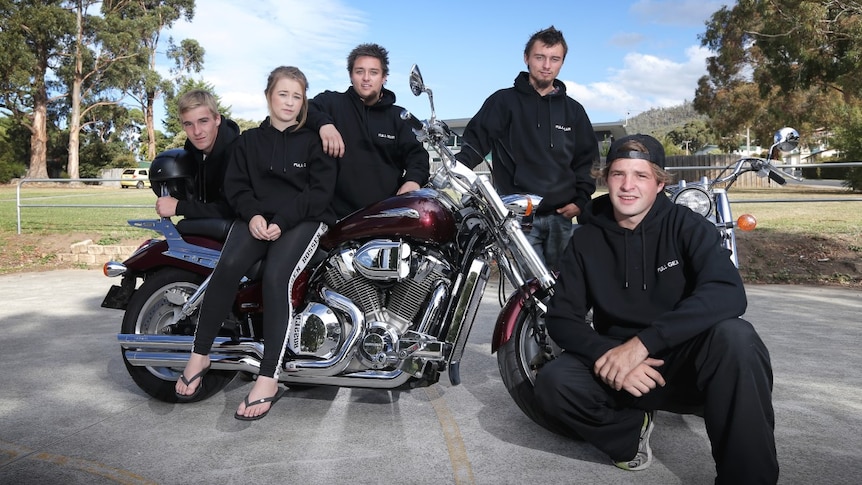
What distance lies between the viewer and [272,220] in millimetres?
3547

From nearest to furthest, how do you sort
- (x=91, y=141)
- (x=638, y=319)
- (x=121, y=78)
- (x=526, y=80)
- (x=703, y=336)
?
(x=703, y=336)
(x=638, y=319)
(x=526, y=80)
(x=121, y=78)
(x=91, y=141)

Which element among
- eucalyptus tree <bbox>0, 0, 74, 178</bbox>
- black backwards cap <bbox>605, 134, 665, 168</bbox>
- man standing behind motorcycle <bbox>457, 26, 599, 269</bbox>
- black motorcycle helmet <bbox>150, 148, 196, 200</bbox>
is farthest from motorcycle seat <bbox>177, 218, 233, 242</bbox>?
eucalyptus tree <bbox>0, 0, 74, 178</bbox>

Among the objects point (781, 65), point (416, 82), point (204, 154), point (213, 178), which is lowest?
point (213, 178)

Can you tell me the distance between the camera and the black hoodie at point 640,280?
2.79 meters

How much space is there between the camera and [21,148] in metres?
49.7

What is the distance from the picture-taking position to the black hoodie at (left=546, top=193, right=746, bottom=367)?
279 cm

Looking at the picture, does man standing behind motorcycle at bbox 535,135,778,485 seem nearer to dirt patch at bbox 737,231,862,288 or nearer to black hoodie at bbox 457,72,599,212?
black hoodie at bbox 457,72,599,212

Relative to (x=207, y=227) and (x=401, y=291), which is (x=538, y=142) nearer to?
(x=401, y=291)

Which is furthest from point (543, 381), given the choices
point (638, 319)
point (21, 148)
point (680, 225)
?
point (21, 148)

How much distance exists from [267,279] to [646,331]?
5.81 feet

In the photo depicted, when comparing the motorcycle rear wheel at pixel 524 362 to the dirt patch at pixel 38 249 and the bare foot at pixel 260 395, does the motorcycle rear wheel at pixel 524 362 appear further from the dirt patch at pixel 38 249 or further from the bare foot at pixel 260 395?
the dirt patch at pixel 38 249

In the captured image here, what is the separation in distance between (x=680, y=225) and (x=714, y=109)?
122 feet

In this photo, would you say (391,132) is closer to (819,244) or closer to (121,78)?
(819,244)

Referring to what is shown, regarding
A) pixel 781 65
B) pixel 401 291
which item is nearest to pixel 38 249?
pixel 401 291
